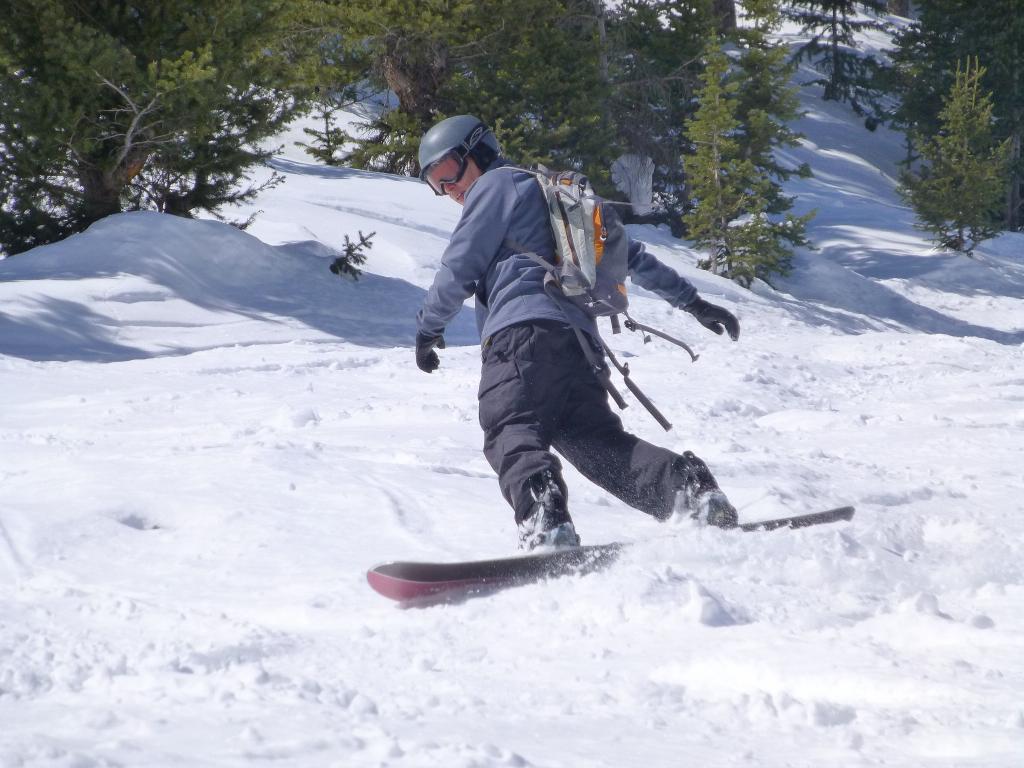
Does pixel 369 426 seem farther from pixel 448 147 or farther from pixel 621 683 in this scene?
pixel 621 683

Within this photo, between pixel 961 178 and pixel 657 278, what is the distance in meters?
22.9

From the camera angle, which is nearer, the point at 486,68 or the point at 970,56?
the point at 486,68

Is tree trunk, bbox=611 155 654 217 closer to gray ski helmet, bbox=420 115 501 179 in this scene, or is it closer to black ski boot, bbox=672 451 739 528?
gray ski helmet, bbox=420 115 501 179

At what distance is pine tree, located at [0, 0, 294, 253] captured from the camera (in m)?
11.2

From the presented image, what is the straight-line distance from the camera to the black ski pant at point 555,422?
3549mm

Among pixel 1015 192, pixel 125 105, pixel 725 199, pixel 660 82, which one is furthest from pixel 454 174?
pixel 1015 192

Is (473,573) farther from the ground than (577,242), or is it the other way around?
(577,242)

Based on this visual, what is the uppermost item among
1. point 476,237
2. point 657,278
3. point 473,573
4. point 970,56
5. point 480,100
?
point 970,56

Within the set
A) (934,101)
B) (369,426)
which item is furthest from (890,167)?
(369,426)

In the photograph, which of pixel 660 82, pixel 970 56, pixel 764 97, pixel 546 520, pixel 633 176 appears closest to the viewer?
pixel 546 520

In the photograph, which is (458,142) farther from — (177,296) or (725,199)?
(725,199)

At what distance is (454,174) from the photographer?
3.90m

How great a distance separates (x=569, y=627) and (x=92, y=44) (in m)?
10.1

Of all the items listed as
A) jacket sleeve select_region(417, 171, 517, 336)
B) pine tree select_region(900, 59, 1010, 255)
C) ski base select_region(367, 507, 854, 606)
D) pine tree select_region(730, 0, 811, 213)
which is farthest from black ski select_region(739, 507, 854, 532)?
pine tree select_region(900, 59, 1010, 255)
